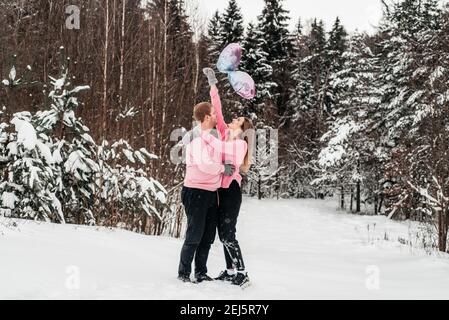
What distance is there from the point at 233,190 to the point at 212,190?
0.72 feet

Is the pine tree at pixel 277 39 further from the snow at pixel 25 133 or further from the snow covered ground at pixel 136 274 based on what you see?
the snow at pixel 25 133

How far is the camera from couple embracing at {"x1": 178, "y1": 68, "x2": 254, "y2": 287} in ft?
14.4

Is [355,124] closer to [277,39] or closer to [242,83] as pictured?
[277,39]

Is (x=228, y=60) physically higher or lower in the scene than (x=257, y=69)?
→ lower

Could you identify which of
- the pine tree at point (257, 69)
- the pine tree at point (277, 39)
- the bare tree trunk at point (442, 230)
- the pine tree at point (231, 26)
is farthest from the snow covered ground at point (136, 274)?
the pine tree at point (277, 39)

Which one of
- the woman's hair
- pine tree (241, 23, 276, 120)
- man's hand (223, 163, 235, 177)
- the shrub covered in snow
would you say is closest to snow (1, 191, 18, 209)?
the shrub covered in snow

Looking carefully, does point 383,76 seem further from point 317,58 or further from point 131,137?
point 131,137

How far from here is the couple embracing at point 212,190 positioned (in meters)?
4.40

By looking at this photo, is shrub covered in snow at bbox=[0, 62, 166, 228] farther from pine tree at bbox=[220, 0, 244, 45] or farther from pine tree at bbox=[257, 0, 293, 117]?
pine tree at bbox=[257, 0, 293, 117]

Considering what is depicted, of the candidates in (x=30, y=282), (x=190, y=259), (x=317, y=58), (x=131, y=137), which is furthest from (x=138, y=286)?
(x=317, y=58)

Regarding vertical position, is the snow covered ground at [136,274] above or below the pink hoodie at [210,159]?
below

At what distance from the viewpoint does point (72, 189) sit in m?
8.34

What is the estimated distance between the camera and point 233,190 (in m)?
4.57

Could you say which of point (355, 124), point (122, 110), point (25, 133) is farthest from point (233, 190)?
point (355, 124)
